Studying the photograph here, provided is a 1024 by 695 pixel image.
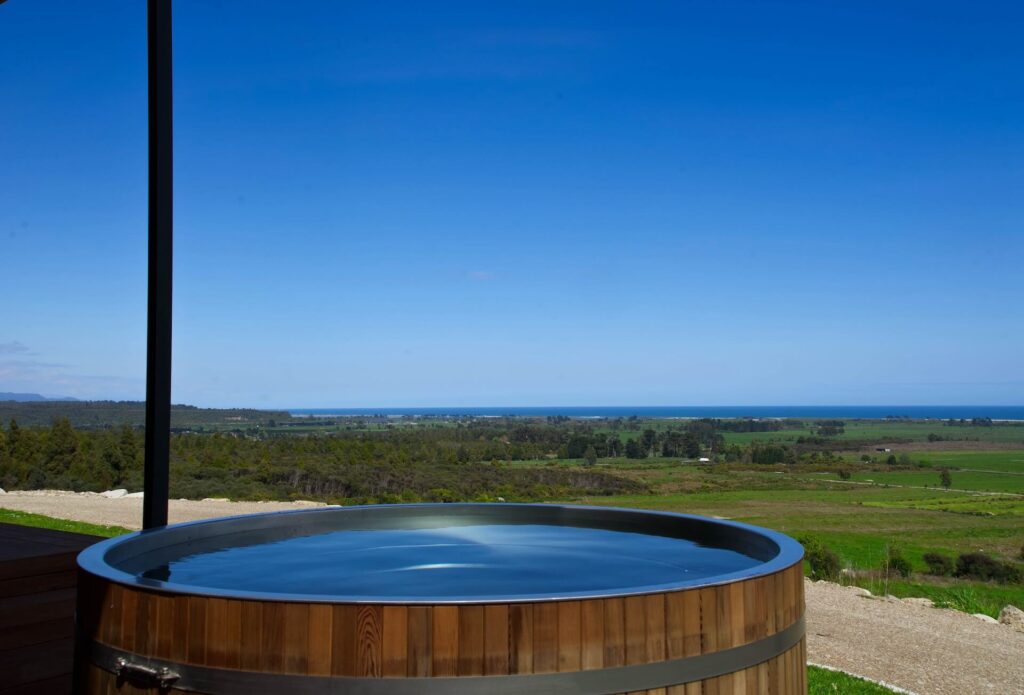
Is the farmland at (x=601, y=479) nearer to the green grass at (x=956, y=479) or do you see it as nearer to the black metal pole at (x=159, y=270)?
the green grass at (x=956, y=479)

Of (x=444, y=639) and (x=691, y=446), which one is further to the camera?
(x=691, y=446)

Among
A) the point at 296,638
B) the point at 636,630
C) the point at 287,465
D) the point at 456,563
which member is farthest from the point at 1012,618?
the point at 287,465

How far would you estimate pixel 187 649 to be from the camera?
5.92ft

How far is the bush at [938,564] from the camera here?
20609 mm

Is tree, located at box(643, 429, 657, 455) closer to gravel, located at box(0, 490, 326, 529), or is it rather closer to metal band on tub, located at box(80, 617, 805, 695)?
gravel, located at box(0, 490, 326, 529)

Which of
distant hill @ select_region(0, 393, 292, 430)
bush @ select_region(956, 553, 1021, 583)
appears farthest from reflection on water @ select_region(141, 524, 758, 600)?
bush @ select_region(956, 553, 1021, 583)

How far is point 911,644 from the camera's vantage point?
7.62 m

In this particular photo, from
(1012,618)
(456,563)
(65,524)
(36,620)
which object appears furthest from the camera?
(65,524)

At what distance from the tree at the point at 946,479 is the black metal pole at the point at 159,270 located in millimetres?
48529

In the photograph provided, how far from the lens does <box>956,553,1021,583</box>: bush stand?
20625 millimetres

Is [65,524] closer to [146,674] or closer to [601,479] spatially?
[146,674]

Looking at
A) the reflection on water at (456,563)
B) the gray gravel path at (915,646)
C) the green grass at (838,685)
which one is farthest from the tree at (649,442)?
the reflection on water at (456,563)

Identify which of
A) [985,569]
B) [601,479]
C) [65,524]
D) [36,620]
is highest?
[36,620]

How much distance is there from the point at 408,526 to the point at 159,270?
1.65 m
